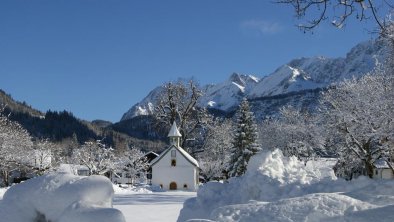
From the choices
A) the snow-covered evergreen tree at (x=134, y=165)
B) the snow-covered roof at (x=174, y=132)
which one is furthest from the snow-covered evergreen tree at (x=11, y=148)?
the snow-covered roof at (x=174, y=132)

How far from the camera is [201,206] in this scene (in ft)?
40.9

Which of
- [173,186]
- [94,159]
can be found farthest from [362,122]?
[94,159]

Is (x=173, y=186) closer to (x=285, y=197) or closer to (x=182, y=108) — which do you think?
(x=182, y=108)

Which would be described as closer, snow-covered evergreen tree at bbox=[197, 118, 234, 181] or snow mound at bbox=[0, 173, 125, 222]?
snow mound at bbox=[0, 173, 125, 222]

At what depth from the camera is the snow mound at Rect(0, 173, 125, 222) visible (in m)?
7.71

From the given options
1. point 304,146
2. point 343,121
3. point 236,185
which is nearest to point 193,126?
point 304,146

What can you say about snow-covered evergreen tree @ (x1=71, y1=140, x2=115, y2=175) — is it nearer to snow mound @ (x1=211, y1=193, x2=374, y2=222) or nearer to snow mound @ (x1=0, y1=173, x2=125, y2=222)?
snow mound @ (x1=0, y1=173, x2=125, y2=222)

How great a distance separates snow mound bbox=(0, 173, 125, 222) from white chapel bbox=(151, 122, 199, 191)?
54032mm

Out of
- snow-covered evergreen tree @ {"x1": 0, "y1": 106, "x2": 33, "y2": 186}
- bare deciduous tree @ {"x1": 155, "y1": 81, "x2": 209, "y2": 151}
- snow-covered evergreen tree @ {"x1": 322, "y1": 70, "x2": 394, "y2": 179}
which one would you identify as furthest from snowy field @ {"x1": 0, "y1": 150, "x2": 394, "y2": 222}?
bare deciduous tree @ {"x1": 155, "y1": 81, "x2": 209, "y2": 151}

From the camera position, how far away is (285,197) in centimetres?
1395

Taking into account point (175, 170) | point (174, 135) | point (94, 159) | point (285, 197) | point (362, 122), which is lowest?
point (285, 197)

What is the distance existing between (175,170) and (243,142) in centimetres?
1159

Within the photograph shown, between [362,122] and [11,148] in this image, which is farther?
[11,148]

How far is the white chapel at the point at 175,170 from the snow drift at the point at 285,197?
43.0m
